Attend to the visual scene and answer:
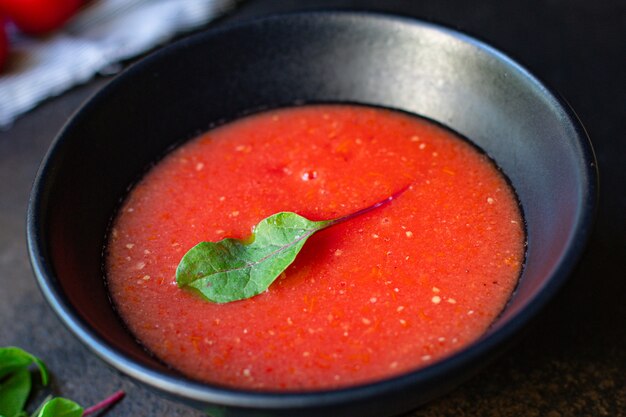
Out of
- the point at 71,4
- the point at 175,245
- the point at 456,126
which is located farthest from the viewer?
the point at 71,4

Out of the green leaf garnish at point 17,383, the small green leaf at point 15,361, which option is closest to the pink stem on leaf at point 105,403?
the green leaf garnish at point 17,383

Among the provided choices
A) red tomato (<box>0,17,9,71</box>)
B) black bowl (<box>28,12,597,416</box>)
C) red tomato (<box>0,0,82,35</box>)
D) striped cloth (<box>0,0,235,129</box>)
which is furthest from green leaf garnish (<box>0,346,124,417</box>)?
red tomato (<box>0,0,82,35</box>)

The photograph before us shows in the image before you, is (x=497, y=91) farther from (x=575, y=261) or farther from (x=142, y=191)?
(x=142, y=191)

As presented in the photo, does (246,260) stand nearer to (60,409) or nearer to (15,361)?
(60,409)

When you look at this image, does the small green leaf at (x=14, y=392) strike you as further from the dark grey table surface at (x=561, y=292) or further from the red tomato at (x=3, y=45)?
the red tomato at (x=3, y=45)

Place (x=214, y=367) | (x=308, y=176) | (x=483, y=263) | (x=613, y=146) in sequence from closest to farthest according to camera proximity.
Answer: (x=214, y=367)
(x=483, y=263)
(x=308, y=176)
(x=613, y=146)

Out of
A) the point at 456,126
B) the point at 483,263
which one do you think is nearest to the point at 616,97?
the point at 456,126

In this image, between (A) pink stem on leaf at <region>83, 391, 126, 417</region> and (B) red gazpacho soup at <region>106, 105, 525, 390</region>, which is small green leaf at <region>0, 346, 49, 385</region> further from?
(B) red gazpacho soup at <region>106, 105, 525, 390</region>
